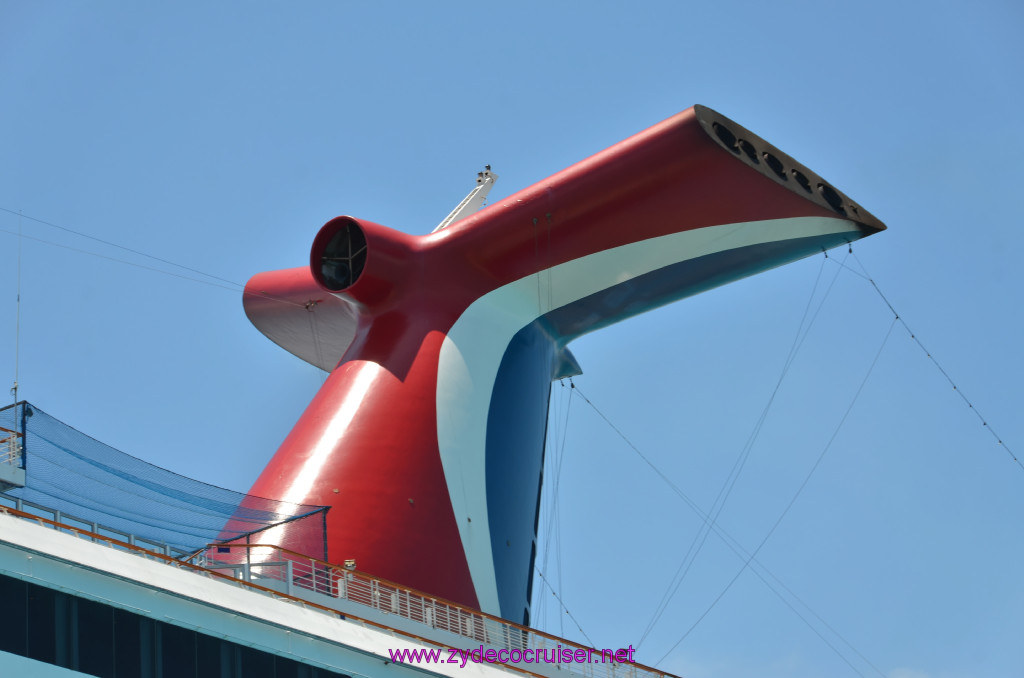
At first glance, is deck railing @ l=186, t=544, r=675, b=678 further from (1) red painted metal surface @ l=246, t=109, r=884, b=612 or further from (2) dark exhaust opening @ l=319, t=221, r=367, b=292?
(2) dark exhaust opening @ l=319, t=221, r=367, b=292

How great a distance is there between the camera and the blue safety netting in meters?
21.8

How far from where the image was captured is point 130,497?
22.5m

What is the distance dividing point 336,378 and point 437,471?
3385 millimetres

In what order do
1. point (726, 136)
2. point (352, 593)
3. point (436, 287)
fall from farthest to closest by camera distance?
point (436, 287), point (726, 136), point (352, 593)

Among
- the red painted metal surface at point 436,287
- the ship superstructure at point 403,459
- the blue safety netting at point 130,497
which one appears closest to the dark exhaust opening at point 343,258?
the ship superstructure at point 403,459

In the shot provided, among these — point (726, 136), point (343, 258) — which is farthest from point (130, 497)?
point (726, 136)

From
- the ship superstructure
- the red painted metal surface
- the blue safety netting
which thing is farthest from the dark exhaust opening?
the blue safety netting

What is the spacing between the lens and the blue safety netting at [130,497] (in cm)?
2178

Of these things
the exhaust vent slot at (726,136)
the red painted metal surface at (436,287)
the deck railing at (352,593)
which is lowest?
the deck railing at (352,593)

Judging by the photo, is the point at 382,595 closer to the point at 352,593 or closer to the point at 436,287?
the point at 352,593

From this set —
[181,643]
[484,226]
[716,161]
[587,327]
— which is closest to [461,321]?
[484,226]

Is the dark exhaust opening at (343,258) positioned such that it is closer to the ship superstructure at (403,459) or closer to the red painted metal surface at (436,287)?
the ship superstructure at (403,459)

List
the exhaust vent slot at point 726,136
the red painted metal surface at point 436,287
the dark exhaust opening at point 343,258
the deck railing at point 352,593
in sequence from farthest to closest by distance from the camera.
Result: the dark exhaust opening at point 343,258
the exhaust vent slot at point 726,136
the red painted metal surface at point 436,287
the deck railing at point 352,593

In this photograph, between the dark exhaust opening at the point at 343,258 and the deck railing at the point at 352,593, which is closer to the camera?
the deck railing at the point at 352,593
